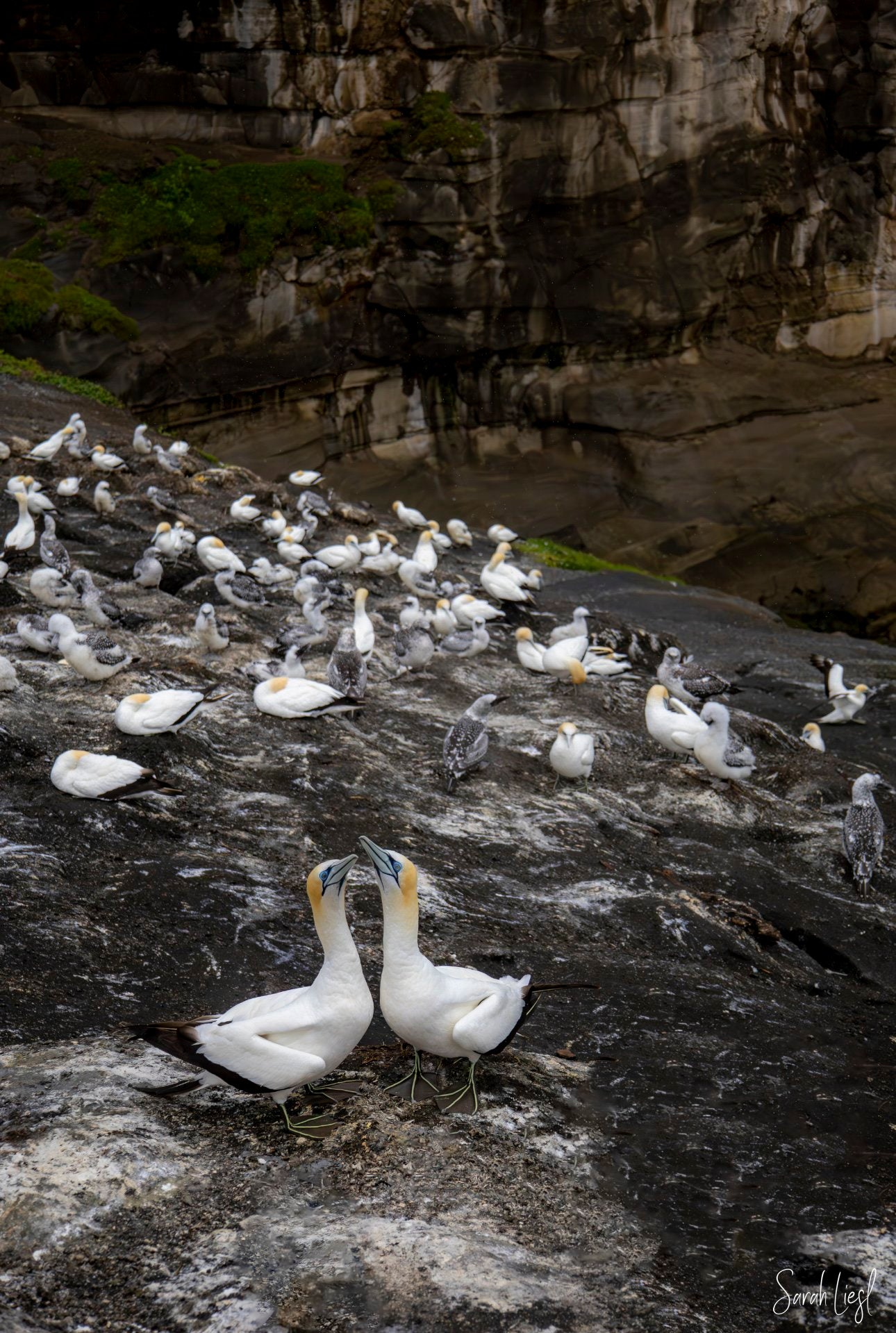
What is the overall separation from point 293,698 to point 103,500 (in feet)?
29.4

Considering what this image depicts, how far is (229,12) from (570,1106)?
103 ft

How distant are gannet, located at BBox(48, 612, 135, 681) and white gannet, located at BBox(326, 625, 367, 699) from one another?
76.4 inches

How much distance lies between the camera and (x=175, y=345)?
29.8 m

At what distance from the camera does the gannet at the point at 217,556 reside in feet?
50.0

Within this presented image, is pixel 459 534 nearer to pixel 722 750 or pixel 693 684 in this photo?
pixel 693 684

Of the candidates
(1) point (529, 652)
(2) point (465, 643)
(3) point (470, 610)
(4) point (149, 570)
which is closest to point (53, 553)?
(4) point (149, 570)

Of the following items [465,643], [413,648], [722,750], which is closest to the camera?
[722,750]

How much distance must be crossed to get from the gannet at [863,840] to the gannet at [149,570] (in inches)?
335

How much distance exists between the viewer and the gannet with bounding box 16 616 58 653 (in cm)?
1093

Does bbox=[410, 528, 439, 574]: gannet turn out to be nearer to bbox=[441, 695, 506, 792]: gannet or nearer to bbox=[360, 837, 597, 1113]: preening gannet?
bbox=[441, 695, 506, 792]: gannet

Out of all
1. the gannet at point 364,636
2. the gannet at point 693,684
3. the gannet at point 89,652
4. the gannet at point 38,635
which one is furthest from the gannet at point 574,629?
the gannet at point 38,635

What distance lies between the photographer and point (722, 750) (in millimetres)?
11203

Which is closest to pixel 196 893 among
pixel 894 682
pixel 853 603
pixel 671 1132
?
pixel 671 1132

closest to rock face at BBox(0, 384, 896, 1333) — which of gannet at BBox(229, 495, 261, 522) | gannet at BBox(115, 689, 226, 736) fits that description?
gannet at BBox(115, 689, 226, 736)
